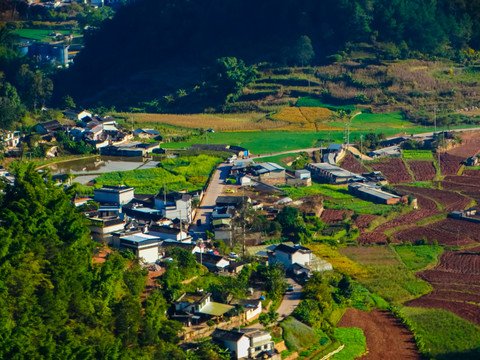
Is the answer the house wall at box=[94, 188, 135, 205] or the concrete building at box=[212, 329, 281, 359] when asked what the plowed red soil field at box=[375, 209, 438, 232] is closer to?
the house wall at box=[94, 188, 135, 205]

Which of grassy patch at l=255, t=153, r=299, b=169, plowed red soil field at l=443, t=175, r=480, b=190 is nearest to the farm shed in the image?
plowed red soil field at l=443, t=175, r=480, b=190

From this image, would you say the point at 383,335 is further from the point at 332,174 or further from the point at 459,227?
the point at 332,174

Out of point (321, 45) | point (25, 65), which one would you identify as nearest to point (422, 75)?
point (321, 45)

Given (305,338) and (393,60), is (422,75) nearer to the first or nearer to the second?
(393,60)

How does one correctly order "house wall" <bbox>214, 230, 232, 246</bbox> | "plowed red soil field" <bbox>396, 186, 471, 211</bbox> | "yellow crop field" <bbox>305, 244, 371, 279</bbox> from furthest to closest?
1. "plowed red soil field" <bbox>396, 186, 471, 211</bbox>
2. "house wall" <bbox>214, 230, 232, 246</bbox>
3. "yellow crop field" <bbox>305, 244, 371, 279</bbox>

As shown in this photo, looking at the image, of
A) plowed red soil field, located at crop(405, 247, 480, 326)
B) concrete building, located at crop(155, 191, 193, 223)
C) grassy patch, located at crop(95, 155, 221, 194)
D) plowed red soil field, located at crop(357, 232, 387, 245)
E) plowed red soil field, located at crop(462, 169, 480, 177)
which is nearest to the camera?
plowed red soil field, located at crop(405, 247, 480, 326)

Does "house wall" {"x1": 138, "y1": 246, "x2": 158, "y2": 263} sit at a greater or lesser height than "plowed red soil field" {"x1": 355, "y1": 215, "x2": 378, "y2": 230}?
greater

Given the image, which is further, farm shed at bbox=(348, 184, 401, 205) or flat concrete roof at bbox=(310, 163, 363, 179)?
flat concrete roof at bbox=(310, 163, 363, 179)

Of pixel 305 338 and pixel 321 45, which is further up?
pixel 321 45

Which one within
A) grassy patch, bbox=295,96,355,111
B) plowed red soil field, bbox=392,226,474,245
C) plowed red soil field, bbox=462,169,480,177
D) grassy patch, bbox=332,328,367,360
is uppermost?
grassy patch, bbox=295,96,355,111
